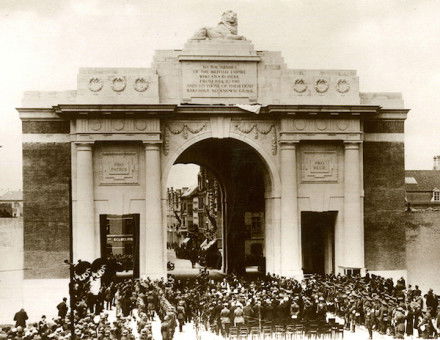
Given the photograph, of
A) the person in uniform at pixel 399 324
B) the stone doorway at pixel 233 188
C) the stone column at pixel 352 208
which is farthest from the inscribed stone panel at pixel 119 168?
the person in uniform at pixel 399 324

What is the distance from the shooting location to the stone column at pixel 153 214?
4012 centimetres

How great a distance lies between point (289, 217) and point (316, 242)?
17.9 ft

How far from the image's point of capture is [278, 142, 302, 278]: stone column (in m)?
41.0

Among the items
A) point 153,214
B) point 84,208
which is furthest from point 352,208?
point 84,208

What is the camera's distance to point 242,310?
2652 centimetres

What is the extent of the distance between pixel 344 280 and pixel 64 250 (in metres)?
15.4

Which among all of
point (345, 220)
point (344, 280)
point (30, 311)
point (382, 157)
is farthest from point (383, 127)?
point (30, 311)

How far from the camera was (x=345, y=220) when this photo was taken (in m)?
41.8

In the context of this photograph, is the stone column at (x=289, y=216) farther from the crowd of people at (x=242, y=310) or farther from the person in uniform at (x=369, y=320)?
the person in uniform at (x=369, y=320)

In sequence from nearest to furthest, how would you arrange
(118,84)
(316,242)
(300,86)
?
(118,84), (300,86), (316,242)

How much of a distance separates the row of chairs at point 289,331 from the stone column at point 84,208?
1526cm

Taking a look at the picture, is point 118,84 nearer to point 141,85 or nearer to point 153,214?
point 141,85

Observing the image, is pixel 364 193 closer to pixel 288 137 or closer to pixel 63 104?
pixel 288 137

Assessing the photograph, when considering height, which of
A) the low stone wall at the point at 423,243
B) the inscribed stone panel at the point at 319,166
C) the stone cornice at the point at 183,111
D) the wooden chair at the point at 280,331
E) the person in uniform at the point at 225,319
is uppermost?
the stone cornice at the point at 183,111
